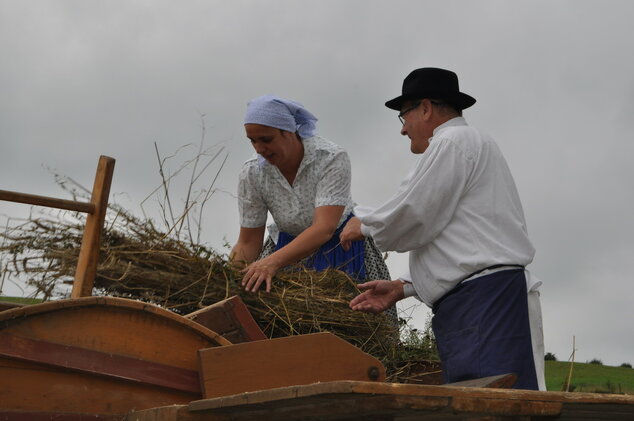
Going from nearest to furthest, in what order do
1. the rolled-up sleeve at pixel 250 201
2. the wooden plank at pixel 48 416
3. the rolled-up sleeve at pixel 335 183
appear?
the wooden plank at pixel 48 416 < the rolled-up sleeve at pixel 335 183 < the rolled-up sleeve at pixel 250 201

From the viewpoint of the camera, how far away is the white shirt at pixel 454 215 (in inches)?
136

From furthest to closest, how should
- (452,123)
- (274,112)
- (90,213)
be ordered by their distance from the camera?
(274,112)
(452,123)
(90,213)

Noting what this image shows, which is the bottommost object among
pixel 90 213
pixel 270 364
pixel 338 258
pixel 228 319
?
pixel 270 364

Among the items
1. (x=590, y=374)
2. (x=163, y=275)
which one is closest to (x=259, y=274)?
(x=163, y=275)

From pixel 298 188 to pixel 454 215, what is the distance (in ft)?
5.58

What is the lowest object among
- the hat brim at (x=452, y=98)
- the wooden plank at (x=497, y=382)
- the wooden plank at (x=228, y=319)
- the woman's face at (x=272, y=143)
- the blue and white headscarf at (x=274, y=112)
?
the wooden plank at (x=497, y=382)

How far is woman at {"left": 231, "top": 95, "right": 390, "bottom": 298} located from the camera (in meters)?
4.83

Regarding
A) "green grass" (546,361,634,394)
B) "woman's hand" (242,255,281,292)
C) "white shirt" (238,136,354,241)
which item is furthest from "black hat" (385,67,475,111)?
"green grass" (546,361,634,394)

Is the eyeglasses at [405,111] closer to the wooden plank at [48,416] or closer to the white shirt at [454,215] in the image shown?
Answer: the white shirt at [454,215]

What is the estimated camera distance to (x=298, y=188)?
5.11 metres

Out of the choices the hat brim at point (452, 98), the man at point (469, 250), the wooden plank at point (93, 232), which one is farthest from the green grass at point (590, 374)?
the wooden plank at point (93, 232)

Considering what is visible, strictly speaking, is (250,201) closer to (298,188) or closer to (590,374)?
(298,188)

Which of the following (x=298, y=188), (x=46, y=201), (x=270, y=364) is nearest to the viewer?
(x=270, y=364)

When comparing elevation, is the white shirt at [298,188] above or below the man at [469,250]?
above
